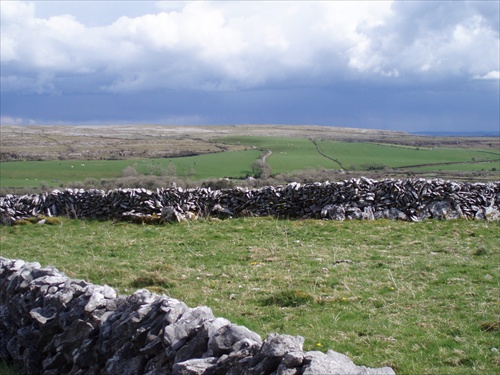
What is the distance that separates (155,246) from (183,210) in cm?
511

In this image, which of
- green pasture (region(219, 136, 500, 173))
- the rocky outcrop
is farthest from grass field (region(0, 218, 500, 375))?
green pasture (region(219, 136, 500, 173))

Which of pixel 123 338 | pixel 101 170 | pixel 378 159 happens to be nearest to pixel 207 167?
pixel 101 170

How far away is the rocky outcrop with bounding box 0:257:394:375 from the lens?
4.78m

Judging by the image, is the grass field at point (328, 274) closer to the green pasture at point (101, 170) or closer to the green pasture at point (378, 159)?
the green pasture at point (101, 170)

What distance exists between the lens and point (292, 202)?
19.8 metres

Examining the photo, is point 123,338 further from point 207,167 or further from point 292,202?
point 207,167

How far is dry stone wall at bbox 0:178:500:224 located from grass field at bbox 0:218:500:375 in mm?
1175

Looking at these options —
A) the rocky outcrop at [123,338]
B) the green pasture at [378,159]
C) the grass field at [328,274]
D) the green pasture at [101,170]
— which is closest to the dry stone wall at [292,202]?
the grass field at [328,274]

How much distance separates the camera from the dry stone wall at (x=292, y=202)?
61.4ft

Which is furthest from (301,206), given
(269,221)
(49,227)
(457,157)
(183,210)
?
(457,157)

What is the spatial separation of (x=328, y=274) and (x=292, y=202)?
9.01 metres

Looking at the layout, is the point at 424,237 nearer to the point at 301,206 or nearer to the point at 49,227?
the point at 301,206

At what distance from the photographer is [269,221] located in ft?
59.7

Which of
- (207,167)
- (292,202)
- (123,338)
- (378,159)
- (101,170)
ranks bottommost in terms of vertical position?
(101,170)
